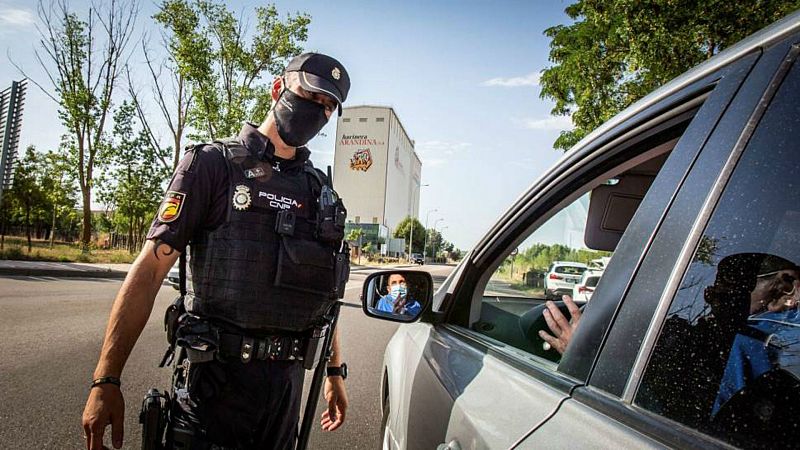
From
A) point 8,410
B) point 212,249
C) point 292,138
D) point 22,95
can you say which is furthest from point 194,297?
point 22,95

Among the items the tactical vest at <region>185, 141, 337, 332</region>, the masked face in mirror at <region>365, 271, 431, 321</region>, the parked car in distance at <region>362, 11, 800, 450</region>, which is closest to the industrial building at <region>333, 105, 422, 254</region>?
the tactical vest at <region>185, 141, 337, 332</region>

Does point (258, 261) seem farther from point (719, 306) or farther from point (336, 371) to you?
point (719, 306)

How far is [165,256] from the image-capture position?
174 cm

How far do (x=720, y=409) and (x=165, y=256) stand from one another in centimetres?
163

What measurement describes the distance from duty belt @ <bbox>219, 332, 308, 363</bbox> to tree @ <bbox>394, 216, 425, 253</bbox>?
9098 cm

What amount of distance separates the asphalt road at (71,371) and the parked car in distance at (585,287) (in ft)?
7.29

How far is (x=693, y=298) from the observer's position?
2.45 ft

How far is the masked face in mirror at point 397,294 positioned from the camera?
171 cm

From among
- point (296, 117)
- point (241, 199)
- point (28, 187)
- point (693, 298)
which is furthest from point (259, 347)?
point (28, 187)

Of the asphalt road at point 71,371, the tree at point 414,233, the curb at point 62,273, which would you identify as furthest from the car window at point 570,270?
the tree at point 414,233

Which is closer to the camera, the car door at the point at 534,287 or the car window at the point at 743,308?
the car window at the point at 743,308

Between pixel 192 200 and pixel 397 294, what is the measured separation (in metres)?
0.79

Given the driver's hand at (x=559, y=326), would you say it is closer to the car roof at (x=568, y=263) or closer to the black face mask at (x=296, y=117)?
the car roof at (x=568, y=263)

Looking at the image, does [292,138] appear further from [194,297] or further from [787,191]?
[787,191]
